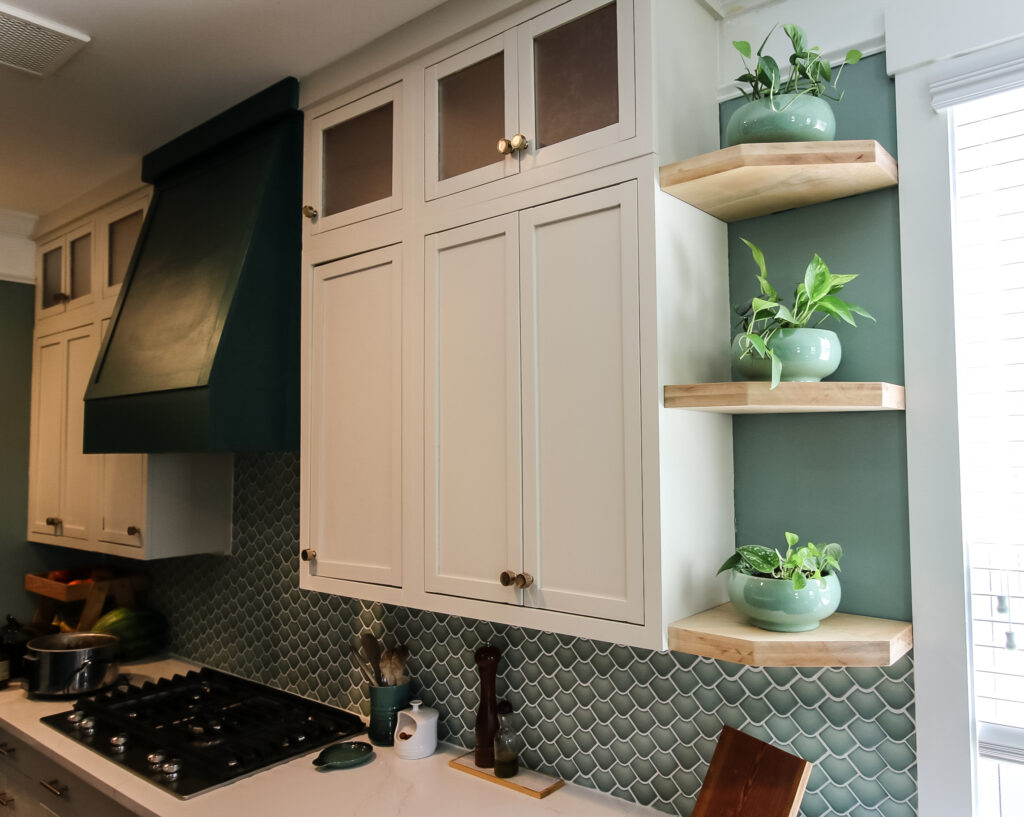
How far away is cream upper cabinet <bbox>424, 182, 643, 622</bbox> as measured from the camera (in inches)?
57.0

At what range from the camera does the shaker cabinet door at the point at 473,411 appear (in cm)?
162

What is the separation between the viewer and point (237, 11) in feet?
5.99

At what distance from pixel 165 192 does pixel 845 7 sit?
2.12m

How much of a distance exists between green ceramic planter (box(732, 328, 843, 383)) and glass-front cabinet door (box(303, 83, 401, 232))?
962 mm

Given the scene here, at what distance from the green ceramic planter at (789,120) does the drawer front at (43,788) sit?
6.67 ft

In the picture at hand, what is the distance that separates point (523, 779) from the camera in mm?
1826

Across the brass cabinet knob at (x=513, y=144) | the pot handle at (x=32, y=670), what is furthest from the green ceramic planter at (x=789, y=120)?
the pot handle at (x=32, y=670)

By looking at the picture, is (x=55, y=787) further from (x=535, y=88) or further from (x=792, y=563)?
(x=535, y=88)

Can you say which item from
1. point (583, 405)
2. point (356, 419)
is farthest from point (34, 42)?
point (583, 405)

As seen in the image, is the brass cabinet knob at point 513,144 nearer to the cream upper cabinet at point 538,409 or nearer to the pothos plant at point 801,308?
the cream upper cabinet at point 538,409

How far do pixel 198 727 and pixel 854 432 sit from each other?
6.16ft

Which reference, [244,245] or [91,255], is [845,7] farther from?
[91,255]

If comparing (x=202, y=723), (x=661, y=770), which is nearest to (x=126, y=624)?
(x=202, y=723)

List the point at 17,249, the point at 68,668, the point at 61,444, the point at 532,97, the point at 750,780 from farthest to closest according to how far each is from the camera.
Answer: the point at 17,249
the point at 61,444
the point at 68,668
the point at 532,97
the point at 750,780
